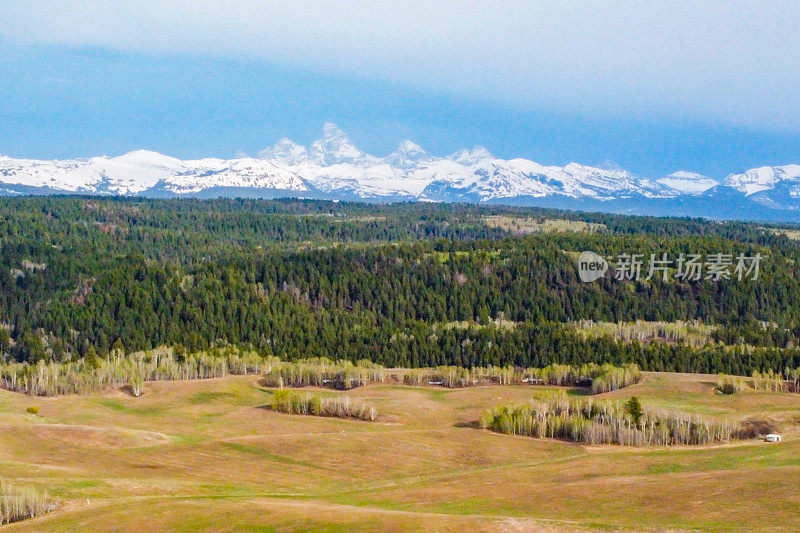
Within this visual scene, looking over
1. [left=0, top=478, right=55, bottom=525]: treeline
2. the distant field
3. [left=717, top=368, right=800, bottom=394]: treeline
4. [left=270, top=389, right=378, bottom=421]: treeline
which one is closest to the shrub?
[left=717, top=368, right=800, bottom=394]: treeline

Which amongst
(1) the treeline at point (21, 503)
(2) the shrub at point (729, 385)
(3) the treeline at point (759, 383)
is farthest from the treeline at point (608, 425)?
(1) the treeline at point (21, 503)

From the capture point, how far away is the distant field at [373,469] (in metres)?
88.6

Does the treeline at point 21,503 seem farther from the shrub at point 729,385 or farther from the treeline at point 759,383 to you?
→ the treeline at point 759,383

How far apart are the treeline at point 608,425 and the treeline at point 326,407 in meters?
18.0

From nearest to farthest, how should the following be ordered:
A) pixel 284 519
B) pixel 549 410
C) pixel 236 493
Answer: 1. pixel 284 519
2. pixel 236 493
3. pixel 549 410

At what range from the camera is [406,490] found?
109125mm

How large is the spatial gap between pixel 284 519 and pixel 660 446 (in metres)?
67.5

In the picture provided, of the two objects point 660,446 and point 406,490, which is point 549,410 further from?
point 406,490

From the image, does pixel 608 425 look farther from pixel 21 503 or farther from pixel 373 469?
pixel 21 503

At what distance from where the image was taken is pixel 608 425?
14650cm

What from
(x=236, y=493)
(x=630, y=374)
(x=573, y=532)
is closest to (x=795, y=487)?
(x=573, y=532)

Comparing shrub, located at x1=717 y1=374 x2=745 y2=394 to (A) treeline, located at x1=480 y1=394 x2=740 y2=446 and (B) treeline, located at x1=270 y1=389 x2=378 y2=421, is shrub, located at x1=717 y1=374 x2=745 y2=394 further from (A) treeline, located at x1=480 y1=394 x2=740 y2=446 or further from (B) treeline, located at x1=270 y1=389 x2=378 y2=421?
(B) treeline, located at x1=270 y1=389 x2=378 y2=421

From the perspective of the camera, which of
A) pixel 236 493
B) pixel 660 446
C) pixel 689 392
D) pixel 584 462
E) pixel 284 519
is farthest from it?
pixel 689 392

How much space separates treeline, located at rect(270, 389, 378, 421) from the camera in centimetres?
16418
